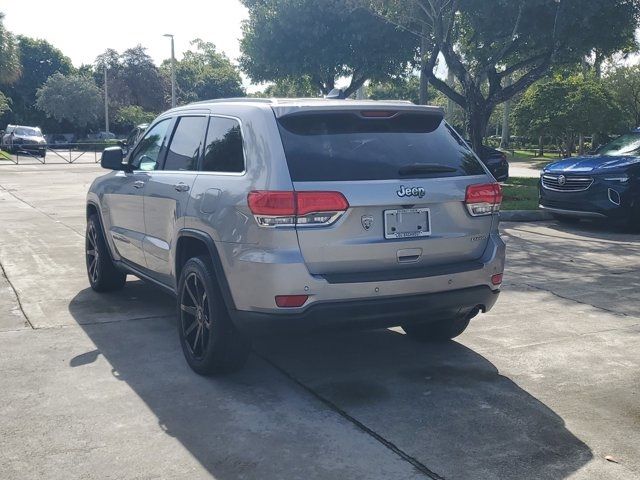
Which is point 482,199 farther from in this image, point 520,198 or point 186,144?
point 520,198

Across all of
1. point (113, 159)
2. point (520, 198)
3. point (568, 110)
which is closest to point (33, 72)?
point (568, 110)

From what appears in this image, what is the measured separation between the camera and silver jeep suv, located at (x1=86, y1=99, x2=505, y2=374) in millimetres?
4301

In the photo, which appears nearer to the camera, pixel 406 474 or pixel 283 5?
pixel 406 474

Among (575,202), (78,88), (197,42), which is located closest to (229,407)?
(575,202)

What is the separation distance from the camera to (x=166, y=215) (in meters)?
5.55

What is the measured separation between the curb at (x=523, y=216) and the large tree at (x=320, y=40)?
15.5 meters

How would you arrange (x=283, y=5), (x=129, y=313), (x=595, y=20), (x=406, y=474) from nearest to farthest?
(x=406, y=474)
(x=129, y=313)
(x=595, y=20)
(x=283, y=5)

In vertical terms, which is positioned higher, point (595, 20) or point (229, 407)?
point (595, 20)

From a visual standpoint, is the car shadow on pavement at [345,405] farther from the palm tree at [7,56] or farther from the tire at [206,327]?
the palm tree at [7,56]

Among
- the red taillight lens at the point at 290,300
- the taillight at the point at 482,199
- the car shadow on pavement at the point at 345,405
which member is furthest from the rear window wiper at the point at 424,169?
the car shadow on pavement at the point at 345,405

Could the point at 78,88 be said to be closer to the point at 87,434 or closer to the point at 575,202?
the point at 575,202

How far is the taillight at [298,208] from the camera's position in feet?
14.0

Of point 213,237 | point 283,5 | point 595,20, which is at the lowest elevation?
point 213,237

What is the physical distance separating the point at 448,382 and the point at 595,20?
58.0ft
